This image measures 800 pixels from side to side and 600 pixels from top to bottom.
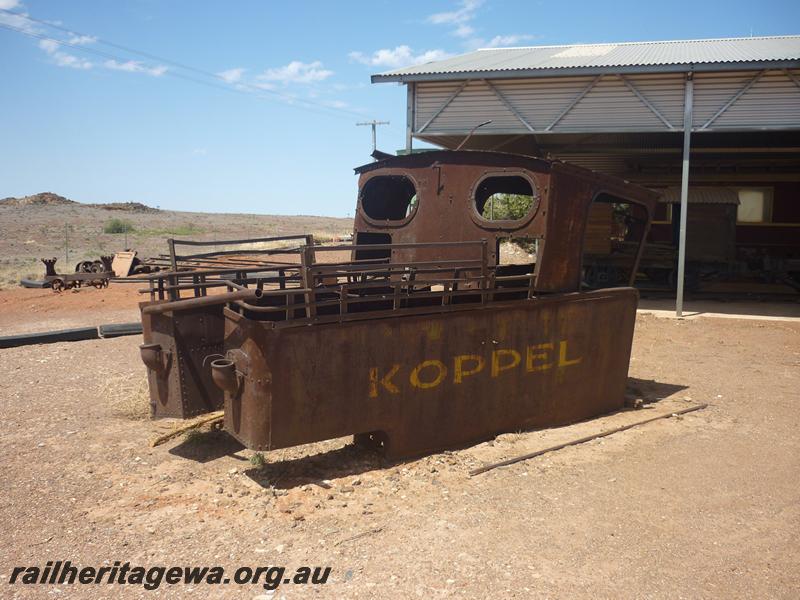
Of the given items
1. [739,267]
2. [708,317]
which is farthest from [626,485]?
[739,267]

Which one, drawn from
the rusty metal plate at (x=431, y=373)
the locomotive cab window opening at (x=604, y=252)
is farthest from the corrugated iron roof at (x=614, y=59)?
the rusty metal plate at (x=431, y=373)

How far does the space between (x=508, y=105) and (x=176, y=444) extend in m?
10.6

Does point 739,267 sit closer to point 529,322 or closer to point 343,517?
point 529,322

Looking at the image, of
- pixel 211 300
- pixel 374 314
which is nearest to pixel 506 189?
pixel 374 314

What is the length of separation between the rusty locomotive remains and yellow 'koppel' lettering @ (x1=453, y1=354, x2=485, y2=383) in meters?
0.01

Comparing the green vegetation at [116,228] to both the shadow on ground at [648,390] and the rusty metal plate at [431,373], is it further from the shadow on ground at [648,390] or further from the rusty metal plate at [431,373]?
the rusty metal plate at [431,373]

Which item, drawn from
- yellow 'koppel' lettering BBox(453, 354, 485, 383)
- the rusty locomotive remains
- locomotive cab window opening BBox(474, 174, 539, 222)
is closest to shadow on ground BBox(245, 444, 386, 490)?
the rusty locomotive remains

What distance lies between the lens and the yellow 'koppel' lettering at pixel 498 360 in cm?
547

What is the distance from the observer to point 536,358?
575 centimetres

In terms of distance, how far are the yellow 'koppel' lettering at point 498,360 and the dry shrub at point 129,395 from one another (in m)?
3.51

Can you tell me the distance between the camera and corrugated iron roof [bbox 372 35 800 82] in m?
12.4

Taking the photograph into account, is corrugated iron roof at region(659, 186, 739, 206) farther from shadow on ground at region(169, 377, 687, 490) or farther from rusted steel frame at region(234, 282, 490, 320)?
shadow on ground at region(169, 377, 687, 490)

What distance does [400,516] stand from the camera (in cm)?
427

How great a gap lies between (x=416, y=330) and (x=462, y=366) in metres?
0.59
